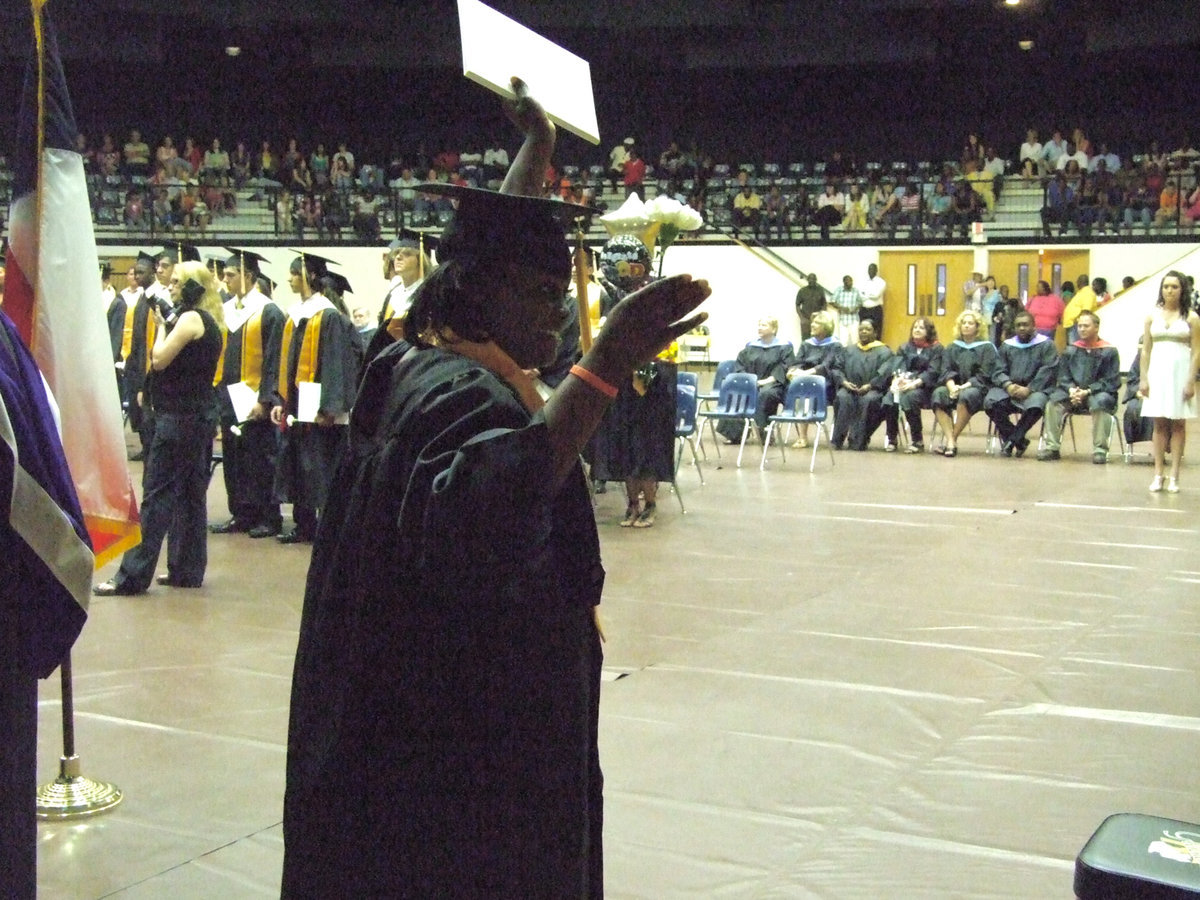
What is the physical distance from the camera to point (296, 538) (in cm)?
846

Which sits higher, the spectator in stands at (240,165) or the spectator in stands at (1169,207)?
the spectator in stands at (240,165)

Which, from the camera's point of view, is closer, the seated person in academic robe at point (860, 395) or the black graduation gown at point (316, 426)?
the black graduation gown at point (316, 426)

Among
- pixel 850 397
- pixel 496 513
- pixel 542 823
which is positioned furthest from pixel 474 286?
pixel 850 397

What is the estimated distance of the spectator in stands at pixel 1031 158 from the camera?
22781 millimetres

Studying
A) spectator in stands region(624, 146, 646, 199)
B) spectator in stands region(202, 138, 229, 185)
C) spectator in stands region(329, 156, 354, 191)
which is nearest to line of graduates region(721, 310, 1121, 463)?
spectator in stands region(624, 146, 646, 199)

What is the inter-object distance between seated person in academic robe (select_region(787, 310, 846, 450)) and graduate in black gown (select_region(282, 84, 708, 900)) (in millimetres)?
12529

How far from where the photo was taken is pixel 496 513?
1.83 m

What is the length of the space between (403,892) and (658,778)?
2.16 metres

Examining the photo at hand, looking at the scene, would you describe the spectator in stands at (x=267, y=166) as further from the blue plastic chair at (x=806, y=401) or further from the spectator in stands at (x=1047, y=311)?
the blue plastic chair at (x=806, y=401)

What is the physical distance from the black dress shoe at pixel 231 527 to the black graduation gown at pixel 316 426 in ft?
2.38

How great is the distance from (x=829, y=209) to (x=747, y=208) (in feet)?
4.51

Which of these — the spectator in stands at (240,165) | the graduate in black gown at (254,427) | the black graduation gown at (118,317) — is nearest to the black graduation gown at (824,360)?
the black graduation gown at (118,317)

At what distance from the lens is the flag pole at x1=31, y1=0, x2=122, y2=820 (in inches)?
147

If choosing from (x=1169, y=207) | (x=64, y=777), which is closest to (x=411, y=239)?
(x=64, y=777)
